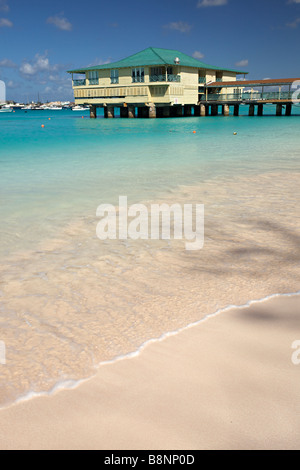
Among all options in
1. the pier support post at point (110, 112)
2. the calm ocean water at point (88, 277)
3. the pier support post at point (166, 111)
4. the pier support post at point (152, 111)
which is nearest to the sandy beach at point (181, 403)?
the calm ocean water at point (88, 277)

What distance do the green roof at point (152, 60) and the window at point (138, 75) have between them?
641 mm

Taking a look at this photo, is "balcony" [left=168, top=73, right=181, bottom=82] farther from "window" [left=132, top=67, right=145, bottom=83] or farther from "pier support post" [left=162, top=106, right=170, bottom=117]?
"pier support post" [left=162, top=106, right=170, bottom=117]

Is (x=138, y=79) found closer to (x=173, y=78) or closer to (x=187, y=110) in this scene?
(x=173, y=78)

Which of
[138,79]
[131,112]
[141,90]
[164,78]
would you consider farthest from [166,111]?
[164,78]

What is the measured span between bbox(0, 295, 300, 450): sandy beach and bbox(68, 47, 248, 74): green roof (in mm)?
48237

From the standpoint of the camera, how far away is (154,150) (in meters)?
18.0

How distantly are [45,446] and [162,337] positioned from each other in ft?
3.73

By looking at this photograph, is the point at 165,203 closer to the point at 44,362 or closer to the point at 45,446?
the point at 44,362

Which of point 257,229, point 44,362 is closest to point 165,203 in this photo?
point 257,229

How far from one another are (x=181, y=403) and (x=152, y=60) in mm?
51623

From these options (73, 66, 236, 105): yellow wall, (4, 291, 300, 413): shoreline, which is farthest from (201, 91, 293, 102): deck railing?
(4, 291, 300, 413): shoreline

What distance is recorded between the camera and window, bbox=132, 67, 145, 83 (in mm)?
49000

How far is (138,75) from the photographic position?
49531 millimetres
